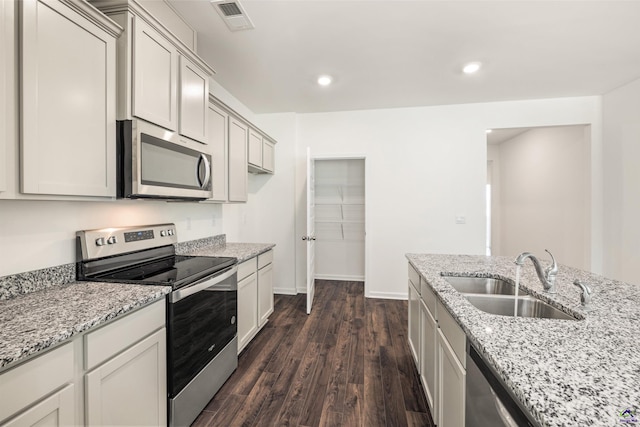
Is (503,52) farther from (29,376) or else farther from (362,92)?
(29,376)

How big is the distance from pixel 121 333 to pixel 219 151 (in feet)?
5.88

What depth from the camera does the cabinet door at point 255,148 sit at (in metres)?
3.22

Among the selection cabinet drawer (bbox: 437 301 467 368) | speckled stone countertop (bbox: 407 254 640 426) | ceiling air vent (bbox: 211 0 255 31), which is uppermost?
ceiling air vent (bbox: 211 0 255 31)

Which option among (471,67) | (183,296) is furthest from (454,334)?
(471,67)

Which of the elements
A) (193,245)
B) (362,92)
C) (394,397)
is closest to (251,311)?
(193,245)

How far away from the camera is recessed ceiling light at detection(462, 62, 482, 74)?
2.72 meters

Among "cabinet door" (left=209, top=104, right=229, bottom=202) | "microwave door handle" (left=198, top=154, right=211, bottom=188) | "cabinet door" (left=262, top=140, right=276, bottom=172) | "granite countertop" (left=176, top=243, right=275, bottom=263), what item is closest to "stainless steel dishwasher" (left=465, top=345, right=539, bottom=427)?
"granite countertop" (left=176, top=243, right=275, bottom=263)

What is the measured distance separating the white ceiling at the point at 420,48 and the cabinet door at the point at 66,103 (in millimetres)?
891

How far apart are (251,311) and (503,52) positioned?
339 centimetres

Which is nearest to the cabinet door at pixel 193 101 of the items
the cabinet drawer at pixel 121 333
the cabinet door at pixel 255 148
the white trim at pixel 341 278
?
the cabinet door at pixel 255 148

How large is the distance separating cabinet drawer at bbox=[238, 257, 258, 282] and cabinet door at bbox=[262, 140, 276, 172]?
1508 millimetres

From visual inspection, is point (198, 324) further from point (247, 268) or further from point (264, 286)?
point (264, 286)

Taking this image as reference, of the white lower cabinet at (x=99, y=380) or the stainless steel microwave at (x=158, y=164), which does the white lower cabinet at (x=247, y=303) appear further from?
the white lower cabinet at (x=99, y=380)

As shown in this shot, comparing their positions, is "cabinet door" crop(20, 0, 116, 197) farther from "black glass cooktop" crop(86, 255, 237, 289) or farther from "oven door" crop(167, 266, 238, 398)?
"oven door" crop(167, 266, 238, 398)
